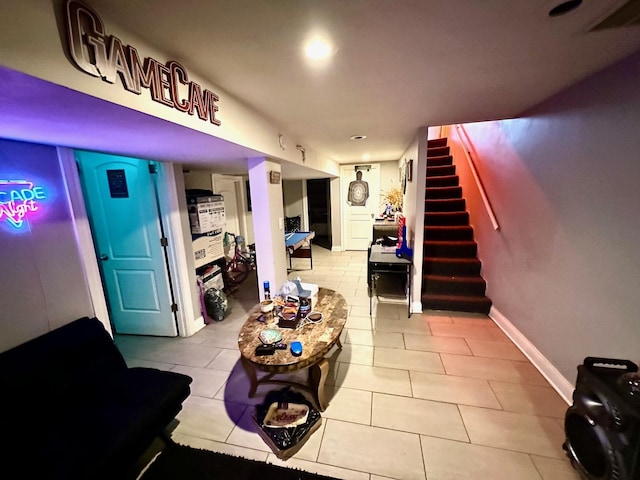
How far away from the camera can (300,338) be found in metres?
1.80

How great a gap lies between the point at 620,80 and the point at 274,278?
3078 mm

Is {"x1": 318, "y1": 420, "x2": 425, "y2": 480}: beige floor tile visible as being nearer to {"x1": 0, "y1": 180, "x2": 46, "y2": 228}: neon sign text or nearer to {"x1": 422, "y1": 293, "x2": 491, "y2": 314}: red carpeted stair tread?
{"x1": 422, "y1": 293, "x2": 491, "y2": 314}: red carpeted stair tread

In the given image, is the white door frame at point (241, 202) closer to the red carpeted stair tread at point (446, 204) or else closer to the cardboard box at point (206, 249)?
the cardboard box at point (206, 249)

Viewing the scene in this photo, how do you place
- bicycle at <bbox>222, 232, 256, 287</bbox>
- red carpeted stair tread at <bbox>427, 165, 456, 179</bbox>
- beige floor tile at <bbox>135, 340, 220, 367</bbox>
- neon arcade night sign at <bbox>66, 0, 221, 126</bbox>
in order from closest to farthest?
neon arcade night sign at <bbox>66, 0, 221, 126</bbox>
beige floor tile at <bbox>135, 340, 220, 367</bbox>
bicycle at <bbox>222, 232, 256, 287</bbox>
red carpeted stair tread at <bbox>427, 165, 456, 179</bbox>

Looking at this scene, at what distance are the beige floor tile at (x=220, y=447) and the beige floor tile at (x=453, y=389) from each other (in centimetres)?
120

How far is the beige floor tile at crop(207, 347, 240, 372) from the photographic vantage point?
7.73 feet

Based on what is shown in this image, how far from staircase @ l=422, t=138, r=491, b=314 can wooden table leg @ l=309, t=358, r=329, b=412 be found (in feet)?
6.53

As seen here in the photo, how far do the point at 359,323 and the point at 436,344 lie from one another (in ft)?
2.82

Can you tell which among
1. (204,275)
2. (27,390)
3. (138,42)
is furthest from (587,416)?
(204,275)

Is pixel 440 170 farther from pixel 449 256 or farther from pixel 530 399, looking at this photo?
pixel 530 399

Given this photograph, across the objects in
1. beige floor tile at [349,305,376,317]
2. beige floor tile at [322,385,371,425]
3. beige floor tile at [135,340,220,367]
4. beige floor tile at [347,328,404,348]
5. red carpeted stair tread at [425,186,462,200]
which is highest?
red carpeted stair tread at [425,186,462,200]

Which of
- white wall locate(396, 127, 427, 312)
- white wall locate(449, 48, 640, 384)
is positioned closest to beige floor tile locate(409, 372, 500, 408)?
white wall locate(449, 48, 640, 384)

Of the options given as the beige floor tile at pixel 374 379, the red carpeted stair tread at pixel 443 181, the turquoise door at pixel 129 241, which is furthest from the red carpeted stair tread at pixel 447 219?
the turquoise door at pixel 129 241

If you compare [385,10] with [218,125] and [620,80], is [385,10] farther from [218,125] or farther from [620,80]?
[620,80]
